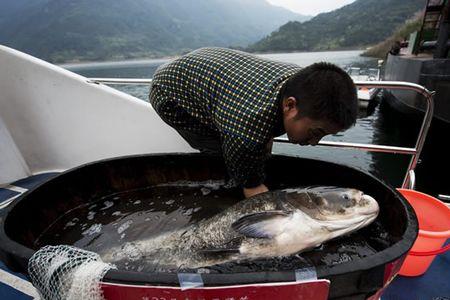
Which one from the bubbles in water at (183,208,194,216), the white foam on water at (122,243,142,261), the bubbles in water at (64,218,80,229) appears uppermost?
the bubbles in water at (64,218,80,229)

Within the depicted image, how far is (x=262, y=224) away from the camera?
77.2 inches

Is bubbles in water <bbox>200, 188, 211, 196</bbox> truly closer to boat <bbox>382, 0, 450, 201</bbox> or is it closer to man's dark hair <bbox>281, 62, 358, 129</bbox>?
man's dark hair <bbox>281, 62, 358, 129</bbox>

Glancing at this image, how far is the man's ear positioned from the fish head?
0.71 meters

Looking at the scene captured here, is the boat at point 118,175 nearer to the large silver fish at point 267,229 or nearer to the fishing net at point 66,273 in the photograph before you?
the fishing net at point 66,273

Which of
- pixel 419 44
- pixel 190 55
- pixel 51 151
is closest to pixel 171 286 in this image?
pixel 190 55

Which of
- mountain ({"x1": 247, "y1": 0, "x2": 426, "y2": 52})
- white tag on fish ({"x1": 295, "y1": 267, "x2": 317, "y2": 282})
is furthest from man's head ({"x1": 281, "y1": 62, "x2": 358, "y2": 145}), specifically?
mountain ({"x1": 247, "y1": 0, "x2": 426, "y2": 52})

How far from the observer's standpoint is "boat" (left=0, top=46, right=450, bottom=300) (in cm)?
125

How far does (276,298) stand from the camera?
1271 millimetres

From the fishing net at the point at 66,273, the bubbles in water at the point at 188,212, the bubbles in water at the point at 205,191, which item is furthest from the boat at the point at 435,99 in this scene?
the fishing net at the point at 66,273

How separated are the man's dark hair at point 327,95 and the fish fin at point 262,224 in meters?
0.75

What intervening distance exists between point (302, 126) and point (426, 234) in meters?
1.14

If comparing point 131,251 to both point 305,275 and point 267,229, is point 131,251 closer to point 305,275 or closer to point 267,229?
point 267,229

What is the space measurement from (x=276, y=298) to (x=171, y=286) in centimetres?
48

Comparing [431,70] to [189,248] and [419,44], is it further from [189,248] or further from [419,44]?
[189,248]
